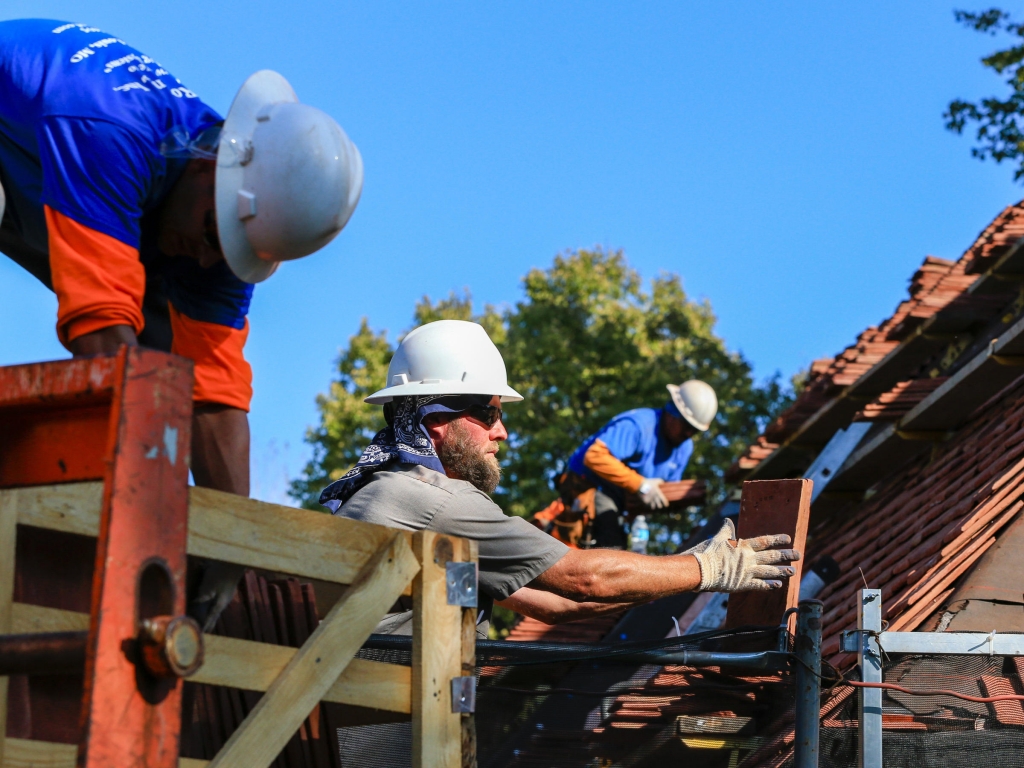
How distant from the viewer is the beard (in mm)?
4496

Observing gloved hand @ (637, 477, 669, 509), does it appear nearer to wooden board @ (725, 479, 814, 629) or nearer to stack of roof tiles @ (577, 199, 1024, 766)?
stack of roof tiles @ (577, 199, 1024, 766)

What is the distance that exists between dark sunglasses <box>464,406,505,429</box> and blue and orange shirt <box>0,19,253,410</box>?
1429 millimetres

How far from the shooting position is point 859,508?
7.66m

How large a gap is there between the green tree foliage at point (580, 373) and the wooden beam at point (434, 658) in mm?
21501

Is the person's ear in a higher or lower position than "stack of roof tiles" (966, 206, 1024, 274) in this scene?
lower

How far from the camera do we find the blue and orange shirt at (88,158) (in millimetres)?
2904

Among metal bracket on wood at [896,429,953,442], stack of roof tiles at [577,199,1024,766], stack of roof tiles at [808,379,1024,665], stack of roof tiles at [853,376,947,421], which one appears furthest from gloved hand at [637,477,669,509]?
metal bracket on wood at [896,429,953,442]

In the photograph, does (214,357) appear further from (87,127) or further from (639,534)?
(639,534)

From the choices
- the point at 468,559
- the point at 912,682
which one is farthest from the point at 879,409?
the point at 468,559

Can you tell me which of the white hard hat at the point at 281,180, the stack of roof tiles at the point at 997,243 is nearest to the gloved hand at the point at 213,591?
the white hard hat at the point at 281,180

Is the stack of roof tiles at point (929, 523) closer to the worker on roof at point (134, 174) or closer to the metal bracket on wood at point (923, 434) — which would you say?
the metal bracket on wood at point (923, 434)

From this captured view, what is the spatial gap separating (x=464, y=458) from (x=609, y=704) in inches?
47.0

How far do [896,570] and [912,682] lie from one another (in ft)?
4.77

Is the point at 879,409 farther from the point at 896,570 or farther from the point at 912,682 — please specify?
the point at 912,682
